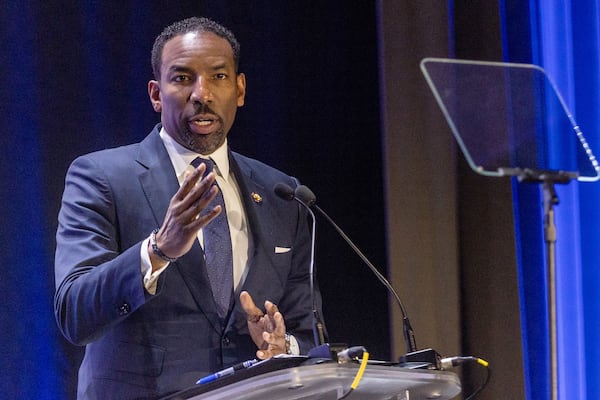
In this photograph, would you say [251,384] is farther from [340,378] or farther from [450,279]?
[450,279]

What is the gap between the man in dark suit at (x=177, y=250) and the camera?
7.91 ft

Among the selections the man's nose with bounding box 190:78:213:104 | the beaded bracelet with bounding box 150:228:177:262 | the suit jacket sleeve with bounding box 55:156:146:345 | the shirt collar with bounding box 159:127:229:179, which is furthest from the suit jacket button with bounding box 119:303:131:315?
the man's nose with bounding box 190:78:213:104

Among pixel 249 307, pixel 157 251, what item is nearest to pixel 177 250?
pixel 157 251

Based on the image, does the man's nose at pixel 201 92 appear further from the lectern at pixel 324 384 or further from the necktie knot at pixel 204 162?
the lectern at pixel 324 384

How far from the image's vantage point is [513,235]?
3.77m

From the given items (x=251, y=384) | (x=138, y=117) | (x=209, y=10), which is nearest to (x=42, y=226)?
(x=138, y=117)

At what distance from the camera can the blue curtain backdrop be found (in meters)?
3.66

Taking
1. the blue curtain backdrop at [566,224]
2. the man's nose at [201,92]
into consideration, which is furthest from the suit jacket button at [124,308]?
the blue curtain backdrop at [566,224]

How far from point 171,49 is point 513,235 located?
1.55m

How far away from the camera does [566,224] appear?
3725mm

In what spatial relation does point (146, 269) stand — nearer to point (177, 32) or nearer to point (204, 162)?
point (204, 162)

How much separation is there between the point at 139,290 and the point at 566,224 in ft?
6.51

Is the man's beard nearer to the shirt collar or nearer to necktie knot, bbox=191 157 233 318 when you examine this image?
the shirt collar

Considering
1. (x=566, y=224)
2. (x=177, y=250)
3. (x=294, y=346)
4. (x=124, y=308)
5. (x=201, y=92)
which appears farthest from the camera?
(x=566, y=224)
